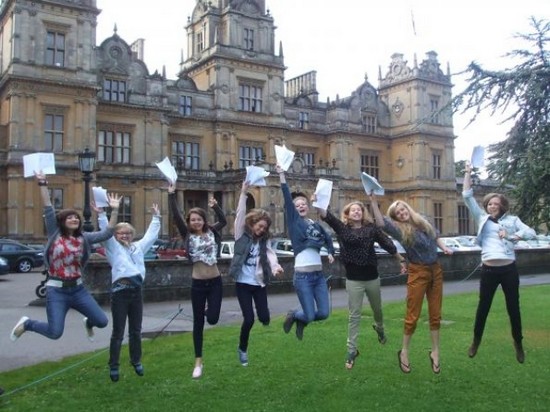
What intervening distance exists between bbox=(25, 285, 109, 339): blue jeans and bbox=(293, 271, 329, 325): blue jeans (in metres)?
2.47

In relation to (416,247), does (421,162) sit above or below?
above

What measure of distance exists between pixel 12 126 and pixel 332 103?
27.9m

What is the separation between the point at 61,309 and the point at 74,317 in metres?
7.43

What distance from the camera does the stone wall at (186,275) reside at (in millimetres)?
16281

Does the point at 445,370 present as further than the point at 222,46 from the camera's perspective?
No

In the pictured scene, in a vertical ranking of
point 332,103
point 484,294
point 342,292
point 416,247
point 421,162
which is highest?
point 332,103

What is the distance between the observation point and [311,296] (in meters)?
7.90

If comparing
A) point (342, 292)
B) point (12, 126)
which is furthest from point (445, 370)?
point (12, 126)

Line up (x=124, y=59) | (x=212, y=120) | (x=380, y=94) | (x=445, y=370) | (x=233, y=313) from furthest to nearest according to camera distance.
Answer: (x=380, y=94), (x=212, y=120), (x=124, y=59), (x=233, y=313), (x=445, y=370)

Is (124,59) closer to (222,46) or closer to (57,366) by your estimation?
(222,46)

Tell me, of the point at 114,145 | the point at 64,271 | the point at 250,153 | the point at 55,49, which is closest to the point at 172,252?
the point at 114,145

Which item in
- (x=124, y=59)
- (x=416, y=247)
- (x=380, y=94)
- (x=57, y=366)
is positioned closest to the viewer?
(x=416, y=247)

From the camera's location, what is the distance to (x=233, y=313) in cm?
1552

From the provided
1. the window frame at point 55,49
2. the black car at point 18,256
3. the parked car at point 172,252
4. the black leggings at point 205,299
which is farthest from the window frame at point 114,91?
the black leggings at point 205,299
